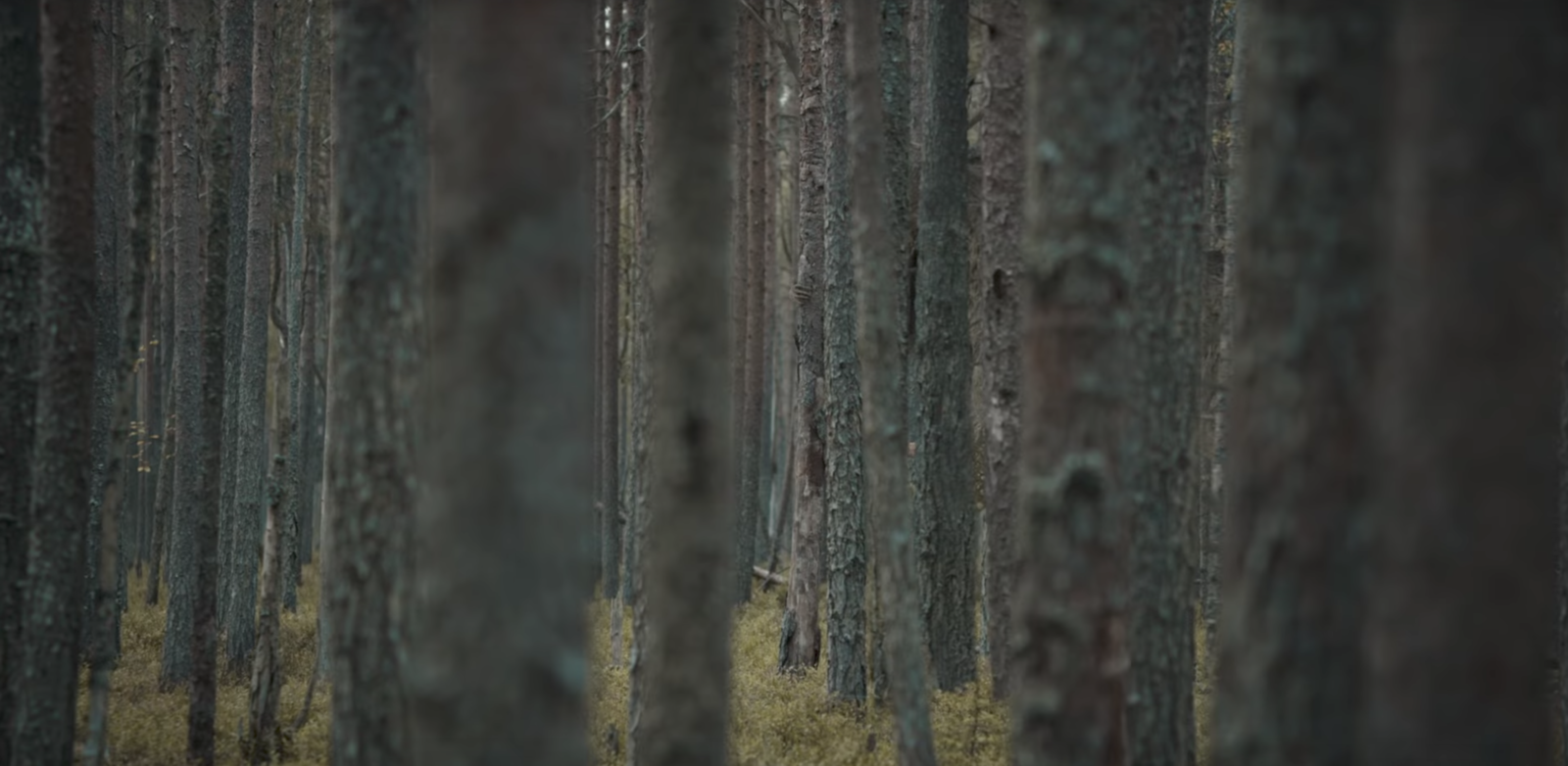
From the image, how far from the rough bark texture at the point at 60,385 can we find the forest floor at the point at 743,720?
2039 mm

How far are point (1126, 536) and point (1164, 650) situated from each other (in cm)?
197

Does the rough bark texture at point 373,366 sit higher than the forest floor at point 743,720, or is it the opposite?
the rough bark texture at point 373,366

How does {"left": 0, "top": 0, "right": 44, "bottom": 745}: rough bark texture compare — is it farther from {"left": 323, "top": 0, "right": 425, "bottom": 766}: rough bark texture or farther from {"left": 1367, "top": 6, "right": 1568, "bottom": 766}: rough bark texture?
{"left": 1367, "top": 6, "right": 1568, "bottom": 766}: rough bark texture

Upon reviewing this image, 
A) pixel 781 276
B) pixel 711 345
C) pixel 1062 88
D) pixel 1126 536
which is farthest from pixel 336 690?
pixel 781 276

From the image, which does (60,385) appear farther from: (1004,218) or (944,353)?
(944,353)

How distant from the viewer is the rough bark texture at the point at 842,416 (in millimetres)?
11914

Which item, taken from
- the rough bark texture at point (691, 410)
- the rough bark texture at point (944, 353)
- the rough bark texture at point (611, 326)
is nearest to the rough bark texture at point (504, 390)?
the rough bark texture at point (691, 410)

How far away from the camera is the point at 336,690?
6.70 metres

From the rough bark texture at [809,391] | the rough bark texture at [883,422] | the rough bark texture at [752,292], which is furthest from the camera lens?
the rough bark texture at [752,292]

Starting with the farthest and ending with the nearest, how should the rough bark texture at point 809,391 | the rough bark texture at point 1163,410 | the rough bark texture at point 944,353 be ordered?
the rough bark texture at point 809,391 → the rough bark texture at point 944,353 → the rough bark texture at point 1163,410

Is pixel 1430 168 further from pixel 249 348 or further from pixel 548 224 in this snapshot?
pixel 249 348

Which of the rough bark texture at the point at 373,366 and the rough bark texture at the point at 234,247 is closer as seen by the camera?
the rough bark texture at the point at 373,366

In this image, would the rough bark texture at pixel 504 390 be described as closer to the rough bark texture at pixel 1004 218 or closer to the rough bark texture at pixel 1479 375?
the rough bark texture at pixel 1479 375

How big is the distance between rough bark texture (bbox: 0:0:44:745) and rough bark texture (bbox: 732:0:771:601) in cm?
1338
